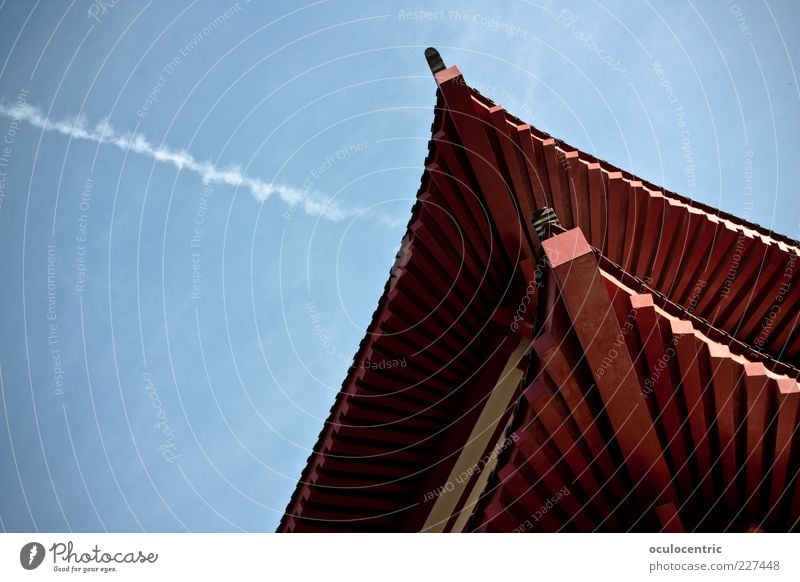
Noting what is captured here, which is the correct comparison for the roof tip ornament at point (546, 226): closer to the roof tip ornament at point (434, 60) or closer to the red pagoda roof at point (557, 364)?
the red pagoda roof at point (557, 364)

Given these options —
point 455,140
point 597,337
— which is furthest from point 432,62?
point 597,337

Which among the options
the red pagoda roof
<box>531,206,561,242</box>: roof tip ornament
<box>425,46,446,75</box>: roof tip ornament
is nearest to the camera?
the red pagoda roof

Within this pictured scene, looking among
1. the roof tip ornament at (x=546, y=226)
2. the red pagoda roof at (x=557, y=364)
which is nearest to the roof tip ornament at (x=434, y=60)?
the red pagoda roof at (x=557, y=364)

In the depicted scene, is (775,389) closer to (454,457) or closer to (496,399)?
(496,399)

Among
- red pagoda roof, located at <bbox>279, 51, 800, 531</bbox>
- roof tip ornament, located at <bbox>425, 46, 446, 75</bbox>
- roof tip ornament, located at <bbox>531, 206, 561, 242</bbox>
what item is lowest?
red pagoda roof, located at <bbox>279, 51, 800, 531</bbox>

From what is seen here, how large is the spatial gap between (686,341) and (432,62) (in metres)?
4.98

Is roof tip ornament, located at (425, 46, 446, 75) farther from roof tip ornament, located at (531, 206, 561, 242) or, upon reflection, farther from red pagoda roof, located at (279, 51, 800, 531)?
roof tip ornament, located at (531, 206, 561, 242)

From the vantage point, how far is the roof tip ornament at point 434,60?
25.5 ft

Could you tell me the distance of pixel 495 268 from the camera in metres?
8.10

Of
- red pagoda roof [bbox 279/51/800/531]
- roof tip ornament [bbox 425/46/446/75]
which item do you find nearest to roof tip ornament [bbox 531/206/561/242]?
red pagoda roof [bbox 279/51/800/531]

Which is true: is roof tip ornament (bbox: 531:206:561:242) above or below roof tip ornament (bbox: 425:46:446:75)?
below

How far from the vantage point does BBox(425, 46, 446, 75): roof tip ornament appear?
776cm

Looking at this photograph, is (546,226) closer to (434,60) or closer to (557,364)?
(557,364)

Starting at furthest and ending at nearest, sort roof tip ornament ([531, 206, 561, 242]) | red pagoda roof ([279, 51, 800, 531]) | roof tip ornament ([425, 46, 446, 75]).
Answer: roof tip ornament ([425, 46, 446, 75])
roof tip ornament ([531, 206, 561, 242])
red pagoda roof ([279, 51, 800, 531])
